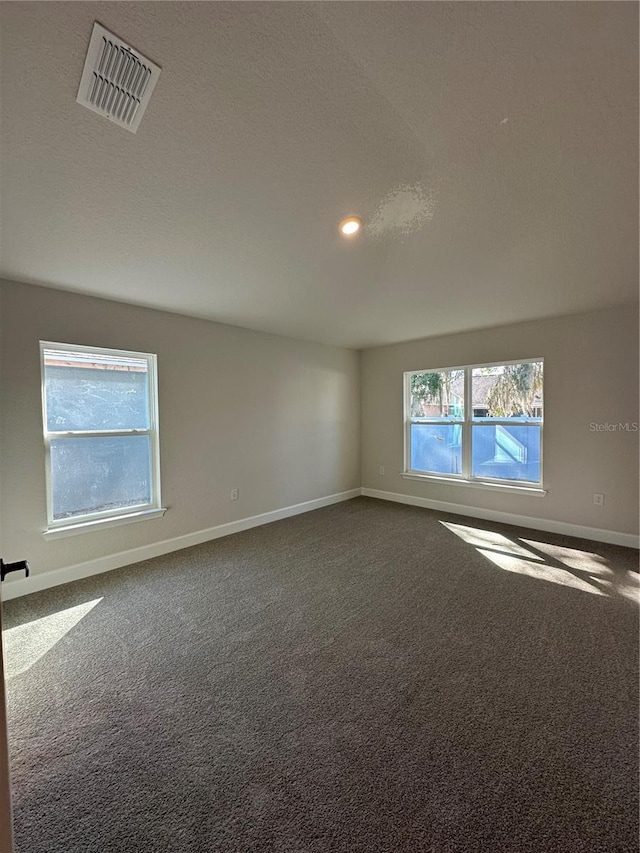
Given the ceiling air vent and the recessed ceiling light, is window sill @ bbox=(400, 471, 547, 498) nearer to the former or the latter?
the recessed ceiling light

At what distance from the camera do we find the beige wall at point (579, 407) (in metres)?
3.44

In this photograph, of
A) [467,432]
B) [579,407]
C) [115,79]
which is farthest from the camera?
[467,432]

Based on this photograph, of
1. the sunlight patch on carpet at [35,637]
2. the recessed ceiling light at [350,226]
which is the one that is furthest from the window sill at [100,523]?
the recessed ceiling light at [350,226]

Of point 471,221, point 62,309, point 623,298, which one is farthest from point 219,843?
point 623,298

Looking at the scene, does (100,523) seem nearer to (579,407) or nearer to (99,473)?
(99,473)

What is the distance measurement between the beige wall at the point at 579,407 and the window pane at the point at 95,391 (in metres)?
3.70

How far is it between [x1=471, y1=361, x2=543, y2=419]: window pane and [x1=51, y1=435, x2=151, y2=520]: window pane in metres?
3.86

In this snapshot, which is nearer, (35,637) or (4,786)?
(4,786)

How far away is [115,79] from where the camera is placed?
1.37 meters

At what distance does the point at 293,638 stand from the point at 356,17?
2863 mm

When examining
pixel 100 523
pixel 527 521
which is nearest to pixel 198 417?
pixel 100 523

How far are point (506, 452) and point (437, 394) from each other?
3.79 ft

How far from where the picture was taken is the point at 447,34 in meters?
1.27

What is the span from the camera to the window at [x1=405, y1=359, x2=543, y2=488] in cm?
405
